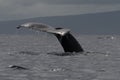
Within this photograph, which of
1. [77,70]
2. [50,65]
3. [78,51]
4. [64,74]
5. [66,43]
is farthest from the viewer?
[78,51]

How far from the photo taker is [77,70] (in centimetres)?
2886

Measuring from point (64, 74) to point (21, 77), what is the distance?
105 inches

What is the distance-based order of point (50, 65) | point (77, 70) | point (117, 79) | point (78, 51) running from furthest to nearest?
point (78, 51) < point (50, 65) < point (77, 70) < point (117, 79)

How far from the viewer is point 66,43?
3438 cm

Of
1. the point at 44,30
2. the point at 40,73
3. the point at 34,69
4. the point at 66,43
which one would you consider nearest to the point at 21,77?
the point at 40,73

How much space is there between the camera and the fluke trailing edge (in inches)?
1203

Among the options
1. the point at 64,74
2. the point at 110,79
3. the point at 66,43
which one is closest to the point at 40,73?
the point at 64,74

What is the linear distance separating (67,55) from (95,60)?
2746mm

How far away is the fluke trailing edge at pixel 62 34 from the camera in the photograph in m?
30.6

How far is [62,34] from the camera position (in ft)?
99.3

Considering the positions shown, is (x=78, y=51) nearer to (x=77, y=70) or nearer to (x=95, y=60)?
(x=95, y=60)

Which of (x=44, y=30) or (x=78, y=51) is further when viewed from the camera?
(x=78, y=51)

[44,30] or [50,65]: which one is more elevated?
[44,30]

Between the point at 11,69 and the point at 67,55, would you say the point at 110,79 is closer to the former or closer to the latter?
the point at 11,69
